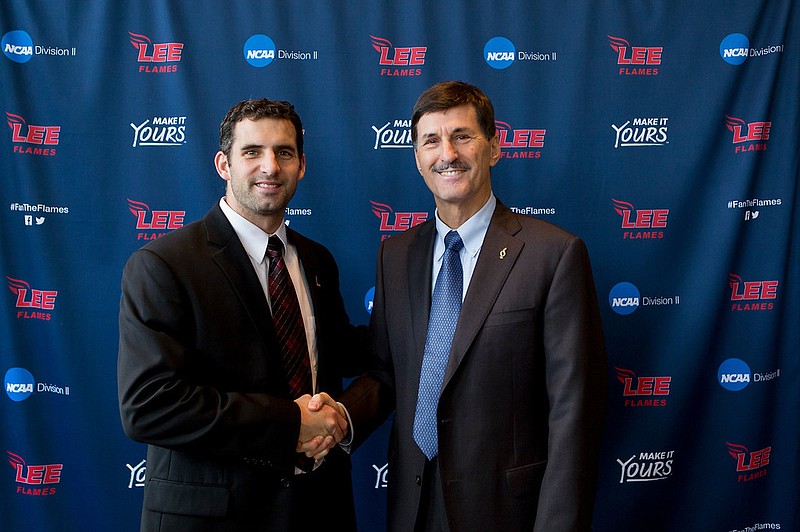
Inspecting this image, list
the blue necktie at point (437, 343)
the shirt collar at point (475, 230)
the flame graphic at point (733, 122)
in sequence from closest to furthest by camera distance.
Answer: the blue necktie at point (437, 343) < the shirt collar at point (475, 230) < the flame graphic at point (733, 122)

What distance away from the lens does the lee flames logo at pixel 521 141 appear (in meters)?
3.15

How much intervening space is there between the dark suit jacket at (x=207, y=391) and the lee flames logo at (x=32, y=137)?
1354 millimetres

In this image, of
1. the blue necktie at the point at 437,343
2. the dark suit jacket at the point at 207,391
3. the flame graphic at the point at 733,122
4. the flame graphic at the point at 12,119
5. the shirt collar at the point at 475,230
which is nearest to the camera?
the dark suit jacket at the point at 207,391

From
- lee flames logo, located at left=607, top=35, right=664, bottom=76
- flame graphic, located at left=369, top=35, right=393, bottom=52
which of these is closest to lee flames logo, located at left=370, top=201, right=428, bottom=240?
flame graphic, located at left=369, top=35, right=393, bottom=52

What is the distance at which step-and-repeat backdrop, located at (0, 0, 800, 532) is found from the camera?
3090 mm

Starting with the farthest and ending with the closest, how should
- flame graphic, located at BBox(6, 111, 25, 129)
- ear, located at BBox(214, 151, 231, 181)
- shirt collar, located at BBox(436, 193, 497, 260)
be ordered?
flame graphic, located at BBox(6, 111, 25, 129), ear, located at BBox(214, 151, 231, 181), shirt collar, located at BBox(436, 193, 497, 260)

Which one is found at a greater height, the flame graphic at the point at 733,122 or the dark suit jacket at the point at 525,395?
the flame graphic at the point at 733,122

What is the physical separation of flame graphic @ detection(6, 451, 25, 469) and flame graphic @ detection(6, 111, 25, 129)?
1625 millimetres

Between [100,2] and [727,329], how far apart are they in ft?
11.6

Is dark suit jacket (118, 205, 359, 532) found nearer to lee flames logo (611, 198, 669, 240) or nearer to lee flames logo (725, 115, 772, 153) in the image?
lee flames logo (611, 198, 669, 240)

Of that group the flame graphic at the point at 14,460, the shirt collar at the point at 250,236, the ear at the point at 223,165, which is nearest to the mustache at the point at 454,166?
the shirt collar at the point at 250,236

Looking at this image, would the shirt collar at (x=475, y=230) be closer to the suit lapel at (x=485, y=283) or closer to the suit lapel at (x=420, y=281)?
the suit lapel at (x=485, y=283)

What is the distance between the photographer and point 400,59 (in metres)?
3.12

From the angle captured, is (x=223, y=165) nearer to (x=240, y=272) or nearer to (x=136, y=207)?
(x=240, y=272)
